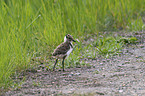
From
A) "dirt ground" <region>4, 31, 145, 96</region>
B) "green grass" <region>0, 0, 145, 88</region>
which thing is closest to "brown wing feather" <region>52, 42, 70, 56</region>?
"dirt ground" <region>4, 31, 145, 96</region>

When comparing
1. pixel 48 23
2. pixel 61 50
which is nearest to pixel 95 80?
pixel 61 50

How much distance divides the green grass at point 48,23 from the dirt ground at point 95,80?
0.55m

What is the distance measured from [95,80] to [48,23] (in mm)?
2925

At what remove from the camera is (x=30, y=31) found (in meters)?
7.62

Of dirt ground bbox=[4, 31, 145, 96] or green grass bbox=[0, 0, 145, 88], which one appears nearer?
dirt ground bbox=[4, 31, 145, 96]

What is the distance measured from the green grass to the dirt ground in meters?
0.55

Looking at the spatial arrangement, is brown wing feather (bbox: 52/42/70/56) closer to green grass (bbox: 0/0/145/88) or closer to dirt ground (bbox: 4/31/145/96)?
dirt ground (bbox: 4/31/145/96)

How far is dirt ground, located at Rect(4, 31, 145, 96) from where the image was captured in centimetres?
469

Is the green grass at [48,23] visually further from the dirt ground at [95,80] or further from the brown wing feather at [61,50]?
the brown wing feather at [61,50]

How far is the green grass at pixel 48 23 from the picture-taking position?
5.85 metres

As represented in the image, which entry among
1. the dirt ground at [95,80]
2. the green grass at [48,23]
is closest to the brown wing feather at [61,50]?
the dirt ground at [95,80]

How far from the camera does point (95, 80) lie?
17.6 feet

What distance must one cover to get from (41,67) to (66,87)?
5.07 ft

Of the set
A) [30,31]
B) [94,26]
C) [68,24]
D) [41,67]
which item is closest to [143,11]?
[94,26]
